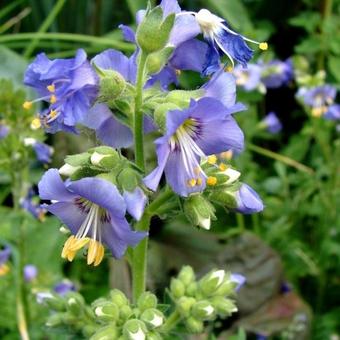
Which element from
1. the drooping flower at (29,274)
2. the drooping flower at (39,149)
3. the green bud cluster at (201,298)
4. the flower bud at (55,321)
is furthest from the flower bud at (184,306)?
the drooping flower at (29,274)

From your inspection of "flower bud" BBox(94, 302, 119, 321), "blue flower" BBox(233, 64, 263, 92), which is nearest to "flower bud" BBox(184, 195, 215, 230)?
"flower bud" BBox(94, 302, 119, 321)

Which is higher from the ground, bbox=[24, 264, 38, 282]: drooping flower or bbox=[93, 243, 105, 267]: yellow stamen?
bbox=[93, 243, 105, 267]: yellow stamen

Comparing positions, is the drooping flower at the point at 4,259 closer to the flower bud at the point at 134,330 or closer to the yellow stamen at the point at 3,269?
the yellow stamen at the point at 3,269

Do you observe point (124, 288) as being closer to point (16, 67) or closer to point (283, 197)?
point (283, 197)

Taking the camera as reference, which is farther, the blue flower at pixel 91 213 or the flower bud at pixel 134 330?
the flower bud at pixel 134 330

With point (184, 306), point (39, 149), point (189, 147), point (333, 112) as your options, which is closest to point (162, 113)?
point (189, 147)

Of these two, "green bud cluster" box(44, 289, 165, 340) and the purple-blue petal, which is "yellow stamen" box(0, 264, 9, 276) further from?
the purple-blue petal
